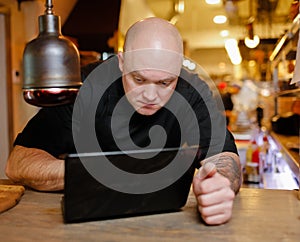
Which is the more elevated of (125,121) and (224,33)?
(224,33)

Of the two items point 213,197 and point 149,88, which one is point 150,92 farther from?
point 213,197

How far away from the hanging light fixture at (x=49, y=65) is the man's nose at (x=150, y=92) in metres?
0.24

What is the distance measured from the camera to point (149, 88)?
102 cm

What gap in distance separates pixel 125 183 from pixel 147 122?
0.56 metres

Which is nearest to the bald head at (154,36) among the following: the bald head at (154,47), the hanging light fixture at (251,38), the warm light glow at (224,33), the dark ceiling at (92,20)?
the bald head at (154,47)

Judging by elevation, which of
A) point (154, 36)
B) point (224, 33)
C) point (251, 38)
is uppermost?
point (224, 33)

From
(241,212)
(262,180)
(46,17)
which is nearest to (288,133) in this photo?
(262,180)

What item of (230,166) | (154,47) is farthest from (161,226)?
(154,47)

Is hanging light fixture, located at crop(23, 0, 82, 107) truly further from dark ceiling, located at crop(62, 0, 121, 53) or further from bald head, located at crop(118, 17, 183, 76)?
dark ceiling, located at crop(62, 0, 121, 53)

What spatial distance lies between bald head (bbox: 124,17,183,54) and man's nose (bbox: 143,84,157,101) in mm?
107

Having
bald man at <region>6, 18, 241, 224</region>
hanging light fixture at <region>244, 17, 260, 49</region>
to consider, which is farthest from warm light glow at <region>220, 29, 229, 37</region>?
bald man at <region>6, 18, 241, 224</region>

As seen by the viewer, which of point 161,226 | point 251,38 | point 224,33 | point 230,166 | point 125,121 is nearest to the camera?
point 161,226

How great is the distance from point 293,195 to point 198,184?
31 centimetres

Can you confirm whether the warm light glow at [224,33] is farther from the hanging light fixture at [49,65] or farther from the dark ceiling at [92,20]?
the hanging light fixture at [49,65]
